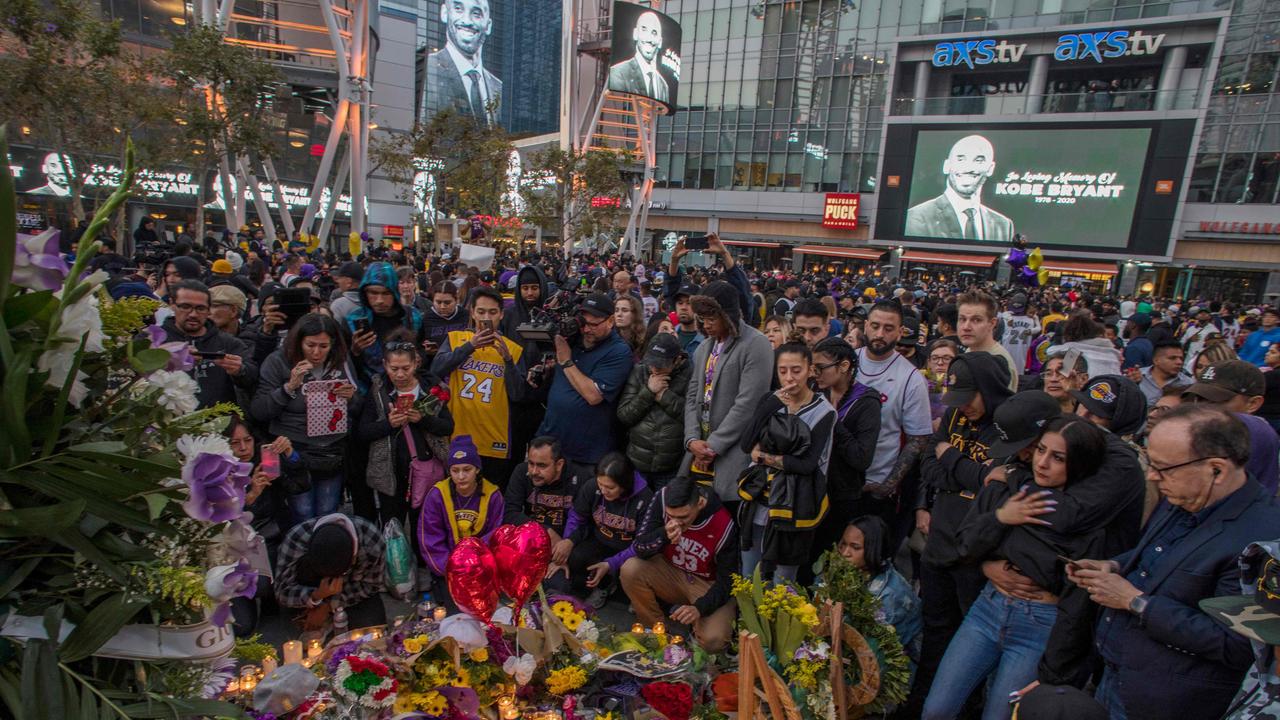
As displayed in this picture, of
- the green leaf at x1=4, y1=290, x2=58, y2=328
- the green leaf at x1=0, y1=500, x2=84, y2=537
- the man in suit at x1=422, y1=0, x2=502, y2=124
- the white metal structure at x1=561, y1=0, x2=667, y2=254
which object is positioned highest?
the man in suit at x1=422, y1=0, x2=502, y2=124

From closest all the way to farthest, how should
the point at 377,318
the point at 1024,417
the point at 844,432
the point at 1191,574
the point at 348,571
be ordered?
1. the point at 1191,574
2. the point at 1024,417
3. the point at 348,571
4. the point at 844,432
5. the point at 377,318

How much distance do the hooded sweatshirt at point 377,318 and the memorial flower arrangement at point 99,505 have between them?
368 centimetres

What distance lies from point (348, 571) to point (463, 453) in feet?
3.03

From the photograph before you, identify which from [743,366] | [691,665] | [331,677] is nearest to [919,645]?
[691,665]

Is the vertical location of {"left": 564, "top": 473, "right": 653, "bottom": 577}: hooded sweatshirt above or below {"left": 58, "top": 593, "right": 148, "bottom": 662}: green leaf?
below

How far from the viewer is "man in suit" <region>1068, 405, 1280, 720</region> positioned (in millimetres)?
1946

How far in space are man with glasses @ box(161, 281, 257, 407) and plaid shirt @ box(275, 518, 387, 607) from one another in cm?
126

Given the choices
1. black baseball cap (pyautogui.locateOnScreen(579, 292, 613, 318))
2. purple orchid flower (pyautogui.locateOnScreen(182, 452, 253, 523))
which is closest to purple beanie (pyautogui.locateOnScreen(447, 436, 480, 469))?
black baseball cap (pyautogui.locateOnScreen(579, 292, 613, 318))

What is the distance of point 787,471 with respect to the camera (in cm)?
351

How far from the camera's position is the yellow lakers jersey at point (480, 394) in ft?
15.8

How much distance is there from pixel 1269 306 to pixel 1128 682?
8.78 meters

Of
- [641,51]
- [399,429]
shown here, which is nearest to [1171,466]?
[399,429]

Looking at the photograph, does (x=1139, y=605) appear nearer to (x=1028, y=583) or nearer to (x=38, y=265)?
(x=1028, y=583)

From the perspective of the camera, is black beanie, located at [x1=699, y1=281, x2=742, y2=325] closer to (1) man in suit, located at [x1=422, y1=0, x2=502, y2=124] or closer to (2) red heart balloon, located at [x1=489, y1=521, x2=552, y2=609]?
(2) red heart balloon, located at [x1=489, y1=521, x2=552, y2=609]
